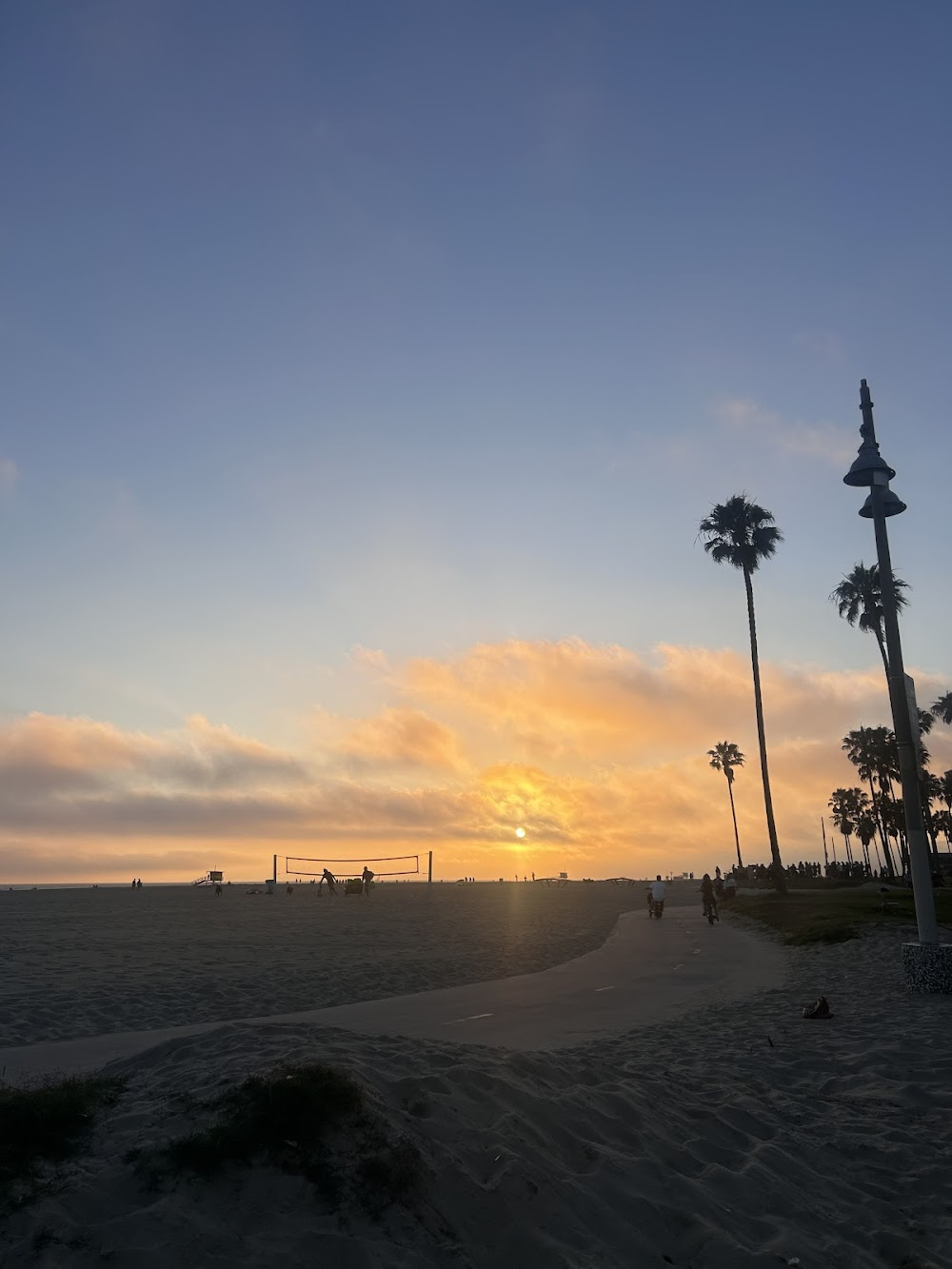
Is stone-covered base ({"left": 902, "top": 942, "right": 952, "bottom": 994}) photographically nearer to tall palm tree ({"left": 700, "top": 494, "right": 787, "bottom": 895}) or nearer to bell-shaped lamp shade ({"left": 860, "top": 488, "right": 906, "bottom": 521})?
bell-shaped lamp shade ({"left": 860, "top": 488, "right": 906, "bottom": 521})

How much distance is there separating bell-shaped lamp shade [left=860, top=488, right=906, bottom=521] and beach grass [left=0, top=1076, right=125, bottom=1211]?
15.1 m

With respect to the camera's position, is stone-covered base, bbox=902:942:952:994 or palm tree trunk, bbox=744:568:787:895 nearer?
stone-covered base, bbox=902:942:952:994

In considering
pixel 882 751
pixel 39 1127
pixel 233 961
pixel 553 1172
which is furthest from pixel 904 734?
pixel 882 751

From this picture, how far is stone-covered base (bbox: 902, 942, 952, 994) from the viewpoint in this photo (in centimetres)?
1338

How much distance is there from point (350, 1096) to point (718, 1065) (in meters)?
4.89

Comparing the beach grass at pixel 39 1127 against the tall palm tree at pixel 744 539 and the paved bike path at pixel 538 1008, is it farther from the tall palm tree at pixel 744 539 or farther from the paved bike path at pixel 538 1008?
the tall palm tree at pixel 744 539

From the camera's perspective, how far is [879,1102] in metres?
7.46

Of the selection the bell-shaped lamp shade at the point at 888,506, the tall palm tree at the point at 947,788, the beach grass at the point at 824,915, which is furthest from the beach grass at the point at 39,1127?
the tall palm tree at the point at 947,788

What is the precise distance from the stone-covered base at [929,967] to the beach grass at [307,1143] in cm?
1163

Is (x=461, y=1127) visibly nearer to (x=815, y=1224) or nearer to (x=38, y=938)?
(x=815, y=1224)

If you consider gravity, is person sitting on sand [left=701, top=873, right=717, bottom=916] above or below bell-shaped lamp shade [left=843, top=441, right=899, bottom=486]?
below

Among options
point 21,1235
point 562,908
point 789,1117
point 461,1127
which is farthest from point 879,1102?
point 562,908

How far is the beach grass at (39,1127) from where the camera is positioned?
A: 4.65m

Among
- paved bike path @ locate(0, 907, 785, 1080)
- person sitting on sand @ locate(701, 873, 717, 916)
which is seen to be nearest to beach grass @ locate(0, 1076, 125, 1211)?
paved bike path @ locate(0, 907, 785, 1080)
